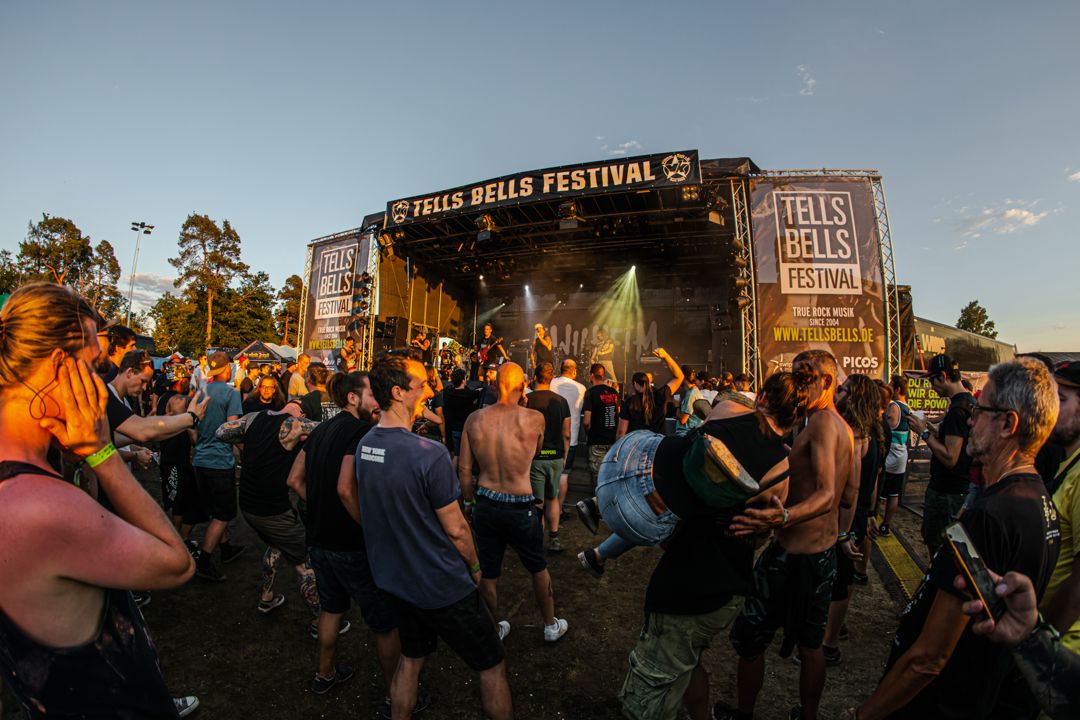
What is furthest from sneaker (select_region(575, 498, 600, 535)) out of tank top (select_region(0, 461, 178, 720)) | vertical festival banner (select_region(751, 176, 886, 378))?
vertical festival banner (select_region(751, 176, 886, 378))

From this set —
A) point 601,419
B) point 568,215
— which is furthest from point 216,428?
point 568,215

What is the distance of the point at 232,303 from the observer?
42.5 metres

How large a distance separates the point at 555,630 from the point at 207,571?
350 cm

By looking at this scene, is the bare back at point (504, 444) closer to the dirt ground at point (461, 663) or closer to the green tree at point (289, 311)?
the dirt ground at point (461, 663)

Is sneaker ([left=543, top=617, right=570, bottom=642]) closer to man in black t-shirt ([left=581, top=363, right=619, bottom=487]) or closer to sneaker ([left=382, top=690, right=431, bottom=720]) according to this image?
sneaker ([left=382, top=690, right=431, bottom=720])

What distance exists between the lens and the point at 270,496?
12.3 feet

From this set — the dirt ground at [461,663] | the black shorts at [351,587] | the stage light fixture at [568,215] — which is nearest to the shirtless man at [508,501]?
the dirt ground at [461,663]

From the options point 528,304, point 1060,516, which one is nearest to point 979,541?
point 1060,516

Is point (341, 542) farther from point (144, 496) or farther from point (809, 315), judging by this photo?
point (809, 315)

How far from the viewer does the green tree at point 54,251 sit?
116ft

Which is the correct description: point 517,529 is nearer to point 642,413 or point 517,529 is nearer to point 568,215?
point 642,413

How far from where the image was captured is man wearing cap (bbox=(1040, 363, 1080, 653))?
5.01 ft

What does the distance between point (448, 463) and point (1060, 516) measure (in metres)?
2.53

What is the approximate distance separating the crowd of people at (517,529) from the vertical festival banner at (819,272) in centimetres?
772
